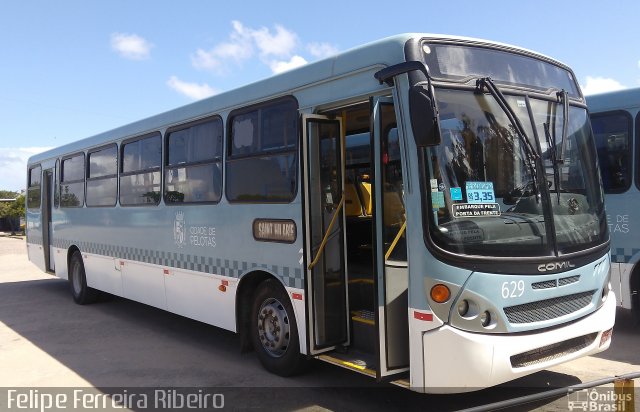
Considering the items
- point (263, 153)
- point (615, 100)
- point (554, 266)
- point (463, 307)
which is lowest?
point (463, 307)

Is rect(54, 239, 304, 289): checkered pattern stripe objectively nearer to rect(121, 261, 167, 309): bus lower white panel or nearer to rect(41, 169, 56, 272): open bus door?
rect(121, 261, 167, 309): bus lower white panel

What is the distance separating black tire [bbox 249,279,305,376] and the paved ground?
0.16 m

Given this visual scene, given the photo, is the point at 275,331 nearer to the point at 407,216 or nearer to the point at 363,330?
the point at 363,330

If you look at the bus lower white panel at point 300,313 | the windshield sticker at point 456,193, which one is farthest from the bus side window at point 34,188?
the windshield sticker at point 456,193

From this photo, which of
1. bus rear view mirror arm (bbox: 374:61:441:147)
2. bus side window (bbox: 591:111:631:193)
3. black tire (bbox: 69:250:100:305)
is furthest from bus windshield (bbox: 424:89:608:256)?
black tire (bbox: 69:250:100:305)

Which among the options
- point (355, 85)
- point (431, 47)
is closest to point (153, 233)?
point (355, 85)

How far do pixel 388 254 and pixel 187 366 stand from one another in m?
3.19

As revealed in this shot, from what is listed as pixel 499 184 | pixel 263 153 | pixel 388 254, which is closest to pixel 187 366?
pixel 263 153

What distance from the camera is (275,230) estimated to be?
5.54 metres

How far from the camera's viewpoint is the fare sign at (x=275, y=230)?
5.33 m

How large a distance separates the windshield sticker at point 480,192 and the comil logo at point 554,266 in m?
0.61

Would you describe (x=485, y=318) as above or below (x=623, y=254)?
below

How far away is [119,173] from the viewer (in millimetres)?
8867

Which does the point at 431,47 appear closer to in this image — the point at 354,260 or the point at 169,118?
the point at 354,260
